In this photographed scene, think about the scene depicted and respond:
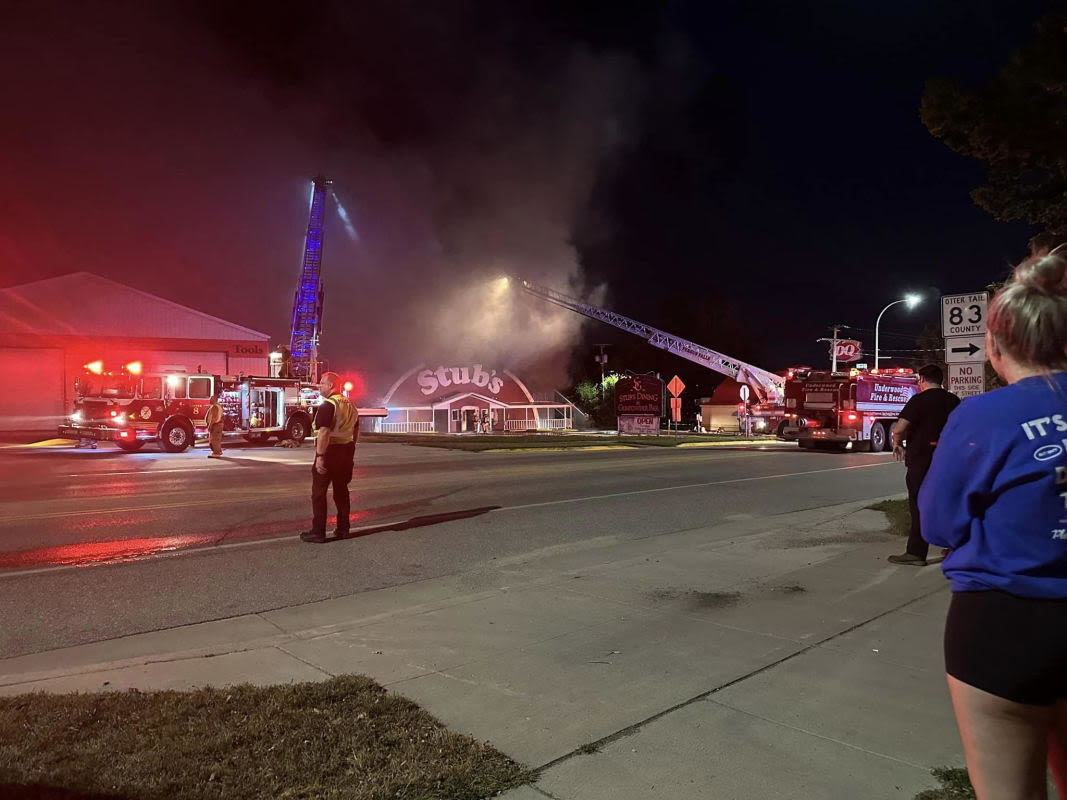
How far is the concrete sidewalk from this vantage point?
3.00 metres

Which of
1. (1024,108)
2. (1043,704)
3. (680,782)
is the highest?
(1024,108)

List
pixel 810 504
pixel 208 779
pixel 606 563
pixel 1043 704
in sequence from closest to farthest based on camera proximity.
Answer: pixel 1043 704, pixel 208 779, pixel 606 563, pixel 810 504

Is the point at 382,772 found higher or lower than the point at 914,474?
lower

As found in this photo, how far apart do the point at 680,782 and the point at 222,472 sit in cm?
1357

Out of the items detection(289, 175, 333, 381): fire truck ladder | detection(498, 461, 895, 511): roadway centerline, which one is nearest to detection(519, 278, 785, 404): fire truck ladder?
detection(289, 175, 333, 381): fire truck ladder

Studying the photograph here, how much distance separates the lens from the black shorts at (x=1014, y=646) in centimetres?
157

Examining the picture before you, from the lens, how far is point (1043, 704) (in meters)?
1.62

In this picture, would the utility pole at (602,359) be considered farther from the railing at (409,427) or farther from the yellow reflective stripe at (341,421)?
the yellow reflective stripe at (341,421)

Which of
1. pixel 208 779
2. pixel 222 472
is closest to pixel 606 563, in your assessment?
pixel 208 779

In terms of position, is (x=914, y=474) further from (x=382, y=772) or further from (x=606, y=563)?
(x=382, y=772)

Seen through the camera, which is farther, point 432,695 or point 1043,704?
point 432,695

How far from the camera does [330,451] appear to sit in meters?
7.57

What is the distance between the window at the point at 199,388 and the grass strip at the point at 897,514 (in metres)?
18.0

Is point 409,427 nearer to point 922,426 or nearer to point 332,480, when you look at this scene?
point 332,480
